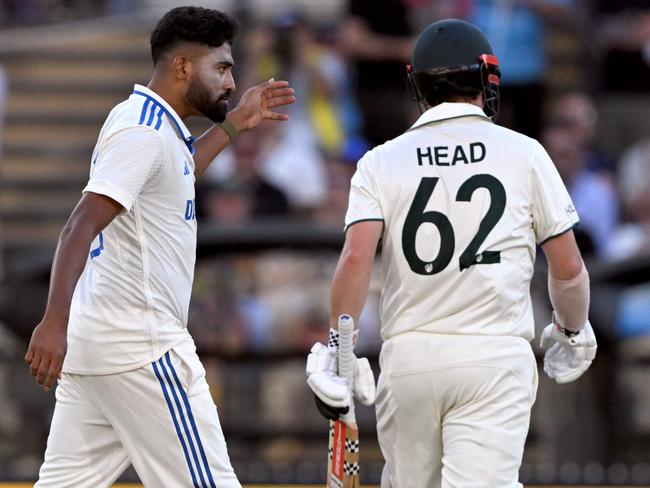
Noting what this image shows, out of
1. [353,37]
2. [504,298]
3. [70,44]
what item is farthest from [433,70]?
[70,44]

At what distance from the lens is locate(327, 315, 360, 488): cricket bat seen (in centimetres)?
449

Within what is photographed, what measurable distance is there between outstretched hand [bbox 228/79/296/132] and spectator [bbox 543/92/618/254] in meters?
4.30

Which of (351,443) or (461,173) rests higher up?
(461,173)

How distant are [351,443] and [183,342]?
23.8 inches

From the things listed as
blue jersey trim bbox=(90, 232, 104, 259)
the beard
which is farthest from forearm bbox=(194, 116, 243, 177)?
blue jersey trim bbox=(90, 232, 104, 259)

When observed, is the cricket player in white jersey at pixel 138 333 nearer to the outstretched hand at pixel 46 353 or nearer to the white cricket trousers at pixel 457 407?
the outstretched hand at pixel 46 353

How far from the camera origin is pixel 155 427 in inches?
176

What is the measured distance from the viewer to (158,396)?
175 inches

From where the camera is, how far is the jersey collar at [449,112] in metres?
4.55

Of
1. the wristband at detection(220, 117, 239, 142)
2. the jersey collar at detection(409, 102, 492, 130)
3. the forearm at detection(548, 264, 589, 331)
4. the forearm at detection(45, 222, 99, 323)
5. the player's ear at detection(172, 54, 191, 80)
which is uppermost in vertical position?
the player's ear at detection(172, 54, 191, 80)

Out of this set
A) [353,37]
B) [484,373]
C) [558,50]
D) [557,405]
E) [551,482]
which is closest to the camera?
[484,373]

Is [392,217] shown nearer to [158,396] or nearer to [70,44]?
[158,396]

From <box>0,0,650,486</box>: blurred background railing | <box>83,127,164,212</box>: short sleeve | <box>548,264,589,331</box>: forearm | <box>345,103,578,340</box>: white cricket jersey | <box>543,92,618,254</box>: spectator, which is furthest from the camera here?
<box>543,92,618,254</box>: spectator

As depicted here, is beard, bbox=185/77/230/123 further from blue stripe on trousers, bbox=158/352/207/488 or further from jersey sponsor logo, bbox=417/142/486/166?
blue stripe on trousers, bbox=158/352/207/488
